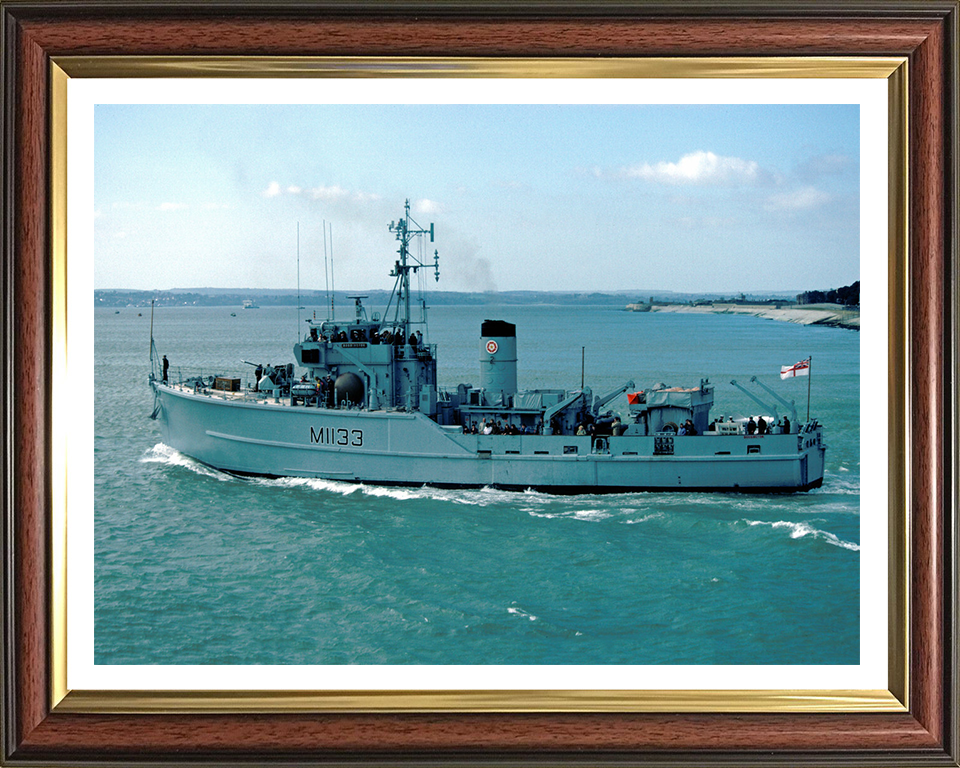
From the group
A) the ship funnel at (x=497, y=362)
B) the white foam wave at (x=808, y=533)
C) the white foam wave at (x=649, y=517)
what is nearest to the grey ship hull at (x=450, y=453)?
the ship funnel at (x=497, y=362)

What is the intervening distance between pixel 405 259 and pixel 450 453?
11.0 feet

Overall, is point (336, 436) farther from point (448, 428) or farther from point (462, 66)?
point (462, 66)

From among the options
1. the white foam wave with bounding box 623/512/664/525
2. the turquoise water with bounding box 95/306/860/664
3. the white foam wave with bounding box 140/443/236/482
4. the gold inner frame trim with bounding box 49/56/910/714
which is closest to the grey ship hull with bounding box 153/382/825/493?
the white foam wave with bounding box 140/443/236/482

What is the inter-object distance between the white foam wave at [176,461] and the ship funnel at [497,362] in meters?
4.78

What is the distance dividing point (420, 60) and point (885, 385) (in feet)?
9.12

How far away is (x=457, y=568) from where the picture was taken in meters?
7.51

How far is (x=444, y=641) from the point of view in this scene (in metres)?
5.15

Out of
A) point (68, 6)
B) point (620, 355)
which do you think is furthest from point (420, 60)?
point (620, 355)

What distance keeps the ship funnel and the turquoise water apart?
2.37 meters

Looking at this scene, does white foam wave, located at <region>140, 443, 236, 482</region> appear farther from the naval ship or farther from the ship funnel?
the ship funnel

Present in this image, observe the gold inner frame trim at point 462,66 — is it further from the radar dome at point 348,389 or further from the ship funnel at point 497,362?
the radar dome at point 348,389

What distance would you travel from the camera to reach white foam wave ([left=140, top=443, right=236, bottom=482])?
41.4ft

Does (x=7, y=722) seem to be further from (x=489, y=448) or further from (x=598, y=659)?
(x=489, y=448)

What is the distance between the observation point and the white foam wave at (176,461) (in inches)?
497
